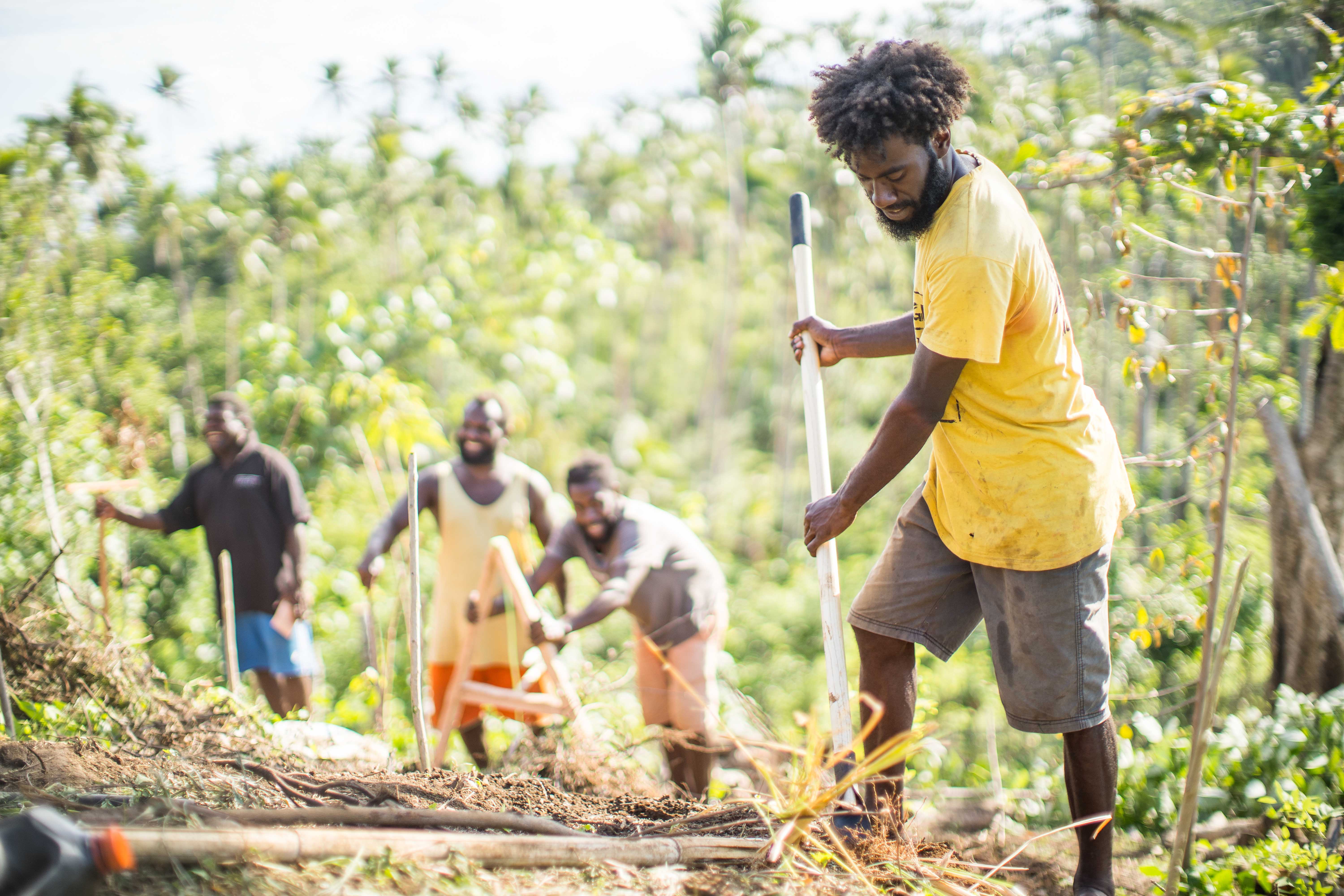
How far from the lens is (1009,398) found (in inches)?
82.5

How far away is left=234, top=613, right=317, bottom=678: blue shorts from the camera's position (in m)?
4.71

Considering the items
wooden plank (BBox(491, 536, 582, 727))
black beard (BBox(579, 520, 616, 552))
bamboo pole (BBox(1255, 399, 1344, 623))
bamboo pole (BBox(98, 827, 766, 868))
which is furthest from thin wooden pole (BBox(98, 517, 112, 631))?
bamboo pole (BBox(1255, 399, 1344, 623))

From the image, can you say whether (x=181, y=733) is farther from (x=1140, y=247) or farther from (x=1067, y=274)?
(x=1067, y=274)

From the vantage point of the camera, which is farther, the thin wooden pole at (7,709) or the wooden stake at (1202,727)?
the thin wooden pole at (7,709)

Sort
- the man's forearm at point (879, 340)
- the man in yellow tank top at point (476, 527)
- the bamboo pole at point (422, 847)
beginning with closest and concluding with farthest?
1. the bamboo pole at point (422, 847)
2. the man's forearm at point (879, 340)
3. the man in yellow tank top at point (476, 527)

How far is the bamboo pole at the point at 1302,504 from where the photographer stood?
344 centimetres

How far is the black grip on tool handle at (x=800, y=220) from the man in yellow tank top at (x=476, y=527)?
238 cm

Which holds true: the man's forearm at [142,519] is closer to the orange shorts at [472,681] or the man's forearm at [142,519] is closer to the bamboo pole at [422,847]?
the orange shorts at [472,681]

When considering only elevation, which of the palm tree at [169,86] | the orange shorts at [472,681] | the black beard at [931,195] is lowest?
the orange shorts at [472,681]

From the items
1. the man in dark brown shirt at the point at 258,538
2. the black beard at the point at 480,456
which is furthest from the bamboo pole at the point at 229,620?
the black beard at the point at 480,456

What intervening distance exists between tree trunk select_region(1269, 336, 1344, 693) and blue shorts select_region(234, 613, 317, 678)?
467cm

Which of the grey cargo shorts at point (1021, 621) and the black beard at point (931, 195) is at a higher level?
the black beard at point (931, 195)

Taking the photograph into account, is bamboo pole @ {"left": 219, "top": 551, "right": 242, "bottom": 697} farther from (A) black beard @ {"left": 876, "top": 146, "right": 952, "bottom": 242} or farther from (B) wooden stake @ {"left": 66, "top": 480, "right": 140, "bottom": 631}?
(A) black beard @ {"left": 876, "top": 146, "right": 952, "bottom": 242}

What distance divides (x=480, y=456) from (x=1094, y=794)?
338 centimetres
